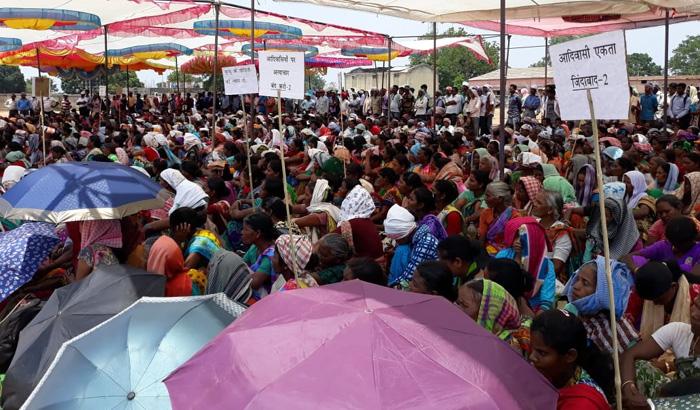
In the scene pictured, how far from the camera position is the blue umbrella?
4.30m

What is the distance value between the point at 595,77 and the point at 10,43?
773 inches

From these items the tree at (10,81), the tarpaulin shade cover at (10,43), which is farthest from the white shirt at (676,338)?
the tree at (10,81)

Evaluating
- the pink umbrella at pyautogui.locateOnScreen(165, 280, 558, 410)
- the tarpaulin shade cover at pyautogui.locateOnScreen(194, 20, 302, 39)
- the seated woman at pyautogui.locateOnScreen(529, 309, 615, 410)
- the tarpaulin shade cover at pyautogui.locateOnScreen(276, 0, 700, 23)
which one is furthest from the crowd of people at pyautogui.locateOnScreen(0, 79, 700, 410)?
the tarpaulin shade cover at pyautogui.locateOnScreen(194, 20, 302, 39)

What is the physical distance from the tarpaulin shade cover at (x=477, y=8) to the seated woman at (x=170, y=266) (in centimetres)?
527

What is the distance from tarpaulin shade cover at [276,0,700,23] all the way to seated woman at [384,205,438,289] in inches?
177

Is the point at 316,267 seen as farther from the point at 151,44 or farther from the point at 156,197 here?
the point at 151,44

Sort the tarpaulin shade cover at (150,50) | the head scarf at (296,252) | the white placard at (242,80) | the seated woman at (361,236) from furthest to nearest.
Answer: the tarpaulin shade cover at (150,50) → the white placard at (242,80) → the seated woman at (361,236) → the head scarf at (296,252)

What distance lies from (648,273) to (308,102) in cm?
2561

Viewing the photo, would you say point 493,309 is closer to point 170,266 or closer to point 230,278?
point 230,278

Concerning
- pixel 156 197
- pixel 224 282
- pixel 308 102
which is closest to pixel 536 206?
pixel 224 282

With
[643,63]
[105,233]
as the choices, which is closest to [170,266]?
[105,233]

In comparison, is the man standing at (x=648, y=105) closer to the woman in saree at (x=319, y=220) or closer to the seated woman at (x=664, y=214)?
the seated woman at (x=664, y=214)

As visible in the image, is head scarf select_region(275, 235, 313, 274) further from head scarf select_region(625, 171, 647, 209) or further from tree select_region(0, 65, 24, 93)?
tree select_region(0, 65, 24, 93)

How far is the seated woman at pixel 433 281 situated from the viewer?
153 inches
